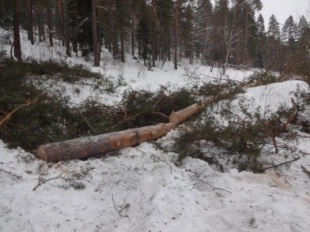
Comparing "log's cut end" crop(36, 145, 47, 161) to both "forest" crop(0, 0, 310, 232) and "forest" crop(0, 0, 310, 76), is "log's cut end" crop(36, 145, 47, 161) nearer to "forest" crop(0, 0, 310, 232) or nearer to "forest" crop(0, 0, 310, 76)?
"forest" crop(0, 0, 310, 232)

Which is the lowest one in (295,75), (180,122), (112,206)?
(112,206)

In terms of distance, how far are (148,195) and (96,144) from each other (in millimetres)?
1873

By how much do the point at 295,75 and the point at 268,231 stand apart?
7905 mm

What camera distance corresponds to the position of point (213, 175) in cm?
420

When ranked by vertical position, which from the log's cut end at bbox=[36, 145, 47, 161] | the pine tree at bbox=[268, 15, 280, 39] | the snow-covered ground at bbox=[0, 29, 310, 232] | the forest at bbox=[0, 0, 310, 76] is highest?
the pine tree at bbox=[268, 15, 280, 39]

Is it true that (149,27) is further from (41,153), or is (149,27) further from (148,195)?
(148,195)

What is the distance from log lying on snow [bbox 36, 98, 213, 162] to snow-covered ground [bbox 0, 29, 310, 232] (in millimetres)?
191

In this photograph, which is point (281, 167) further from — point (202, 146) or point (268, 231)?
point (268, 231)

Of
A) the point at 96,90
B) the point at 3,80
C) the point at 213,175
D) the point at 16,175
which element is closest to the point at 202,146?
the point at 213,175

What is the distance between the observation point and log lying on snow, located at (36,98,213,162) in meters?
4.67

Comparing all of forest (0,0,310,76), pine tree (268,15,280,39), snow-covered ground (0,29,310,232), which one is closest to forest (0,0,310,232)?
snow-covered ground (0,29,310,232)

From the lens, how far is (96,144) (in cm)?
503

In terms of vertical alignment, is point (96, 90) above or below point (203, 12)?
below

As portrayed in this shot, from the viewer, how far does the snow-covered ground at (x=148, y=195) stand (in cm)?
307
